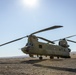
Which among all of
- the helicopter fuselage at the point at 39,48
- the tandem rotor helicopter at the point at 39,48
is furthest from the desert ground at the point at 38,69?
the helicopter fuselage at the point at 39,48

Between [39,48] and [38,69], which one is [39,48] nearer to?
[39,48]

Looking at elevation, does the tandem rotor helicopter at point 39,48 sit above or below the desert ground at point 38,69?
above

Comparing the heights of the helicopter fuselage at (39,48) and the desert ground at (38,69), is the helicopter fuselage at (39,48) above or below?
above

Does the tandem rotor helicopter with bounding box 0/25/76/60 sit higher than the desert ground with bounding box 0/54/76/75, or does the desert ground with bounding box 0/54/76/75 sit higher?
the tandem rotor helicopter with bounding box 0/25/76/60

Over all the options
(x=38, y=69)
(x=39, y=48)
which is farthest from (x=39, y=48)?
(x=38, y=69)

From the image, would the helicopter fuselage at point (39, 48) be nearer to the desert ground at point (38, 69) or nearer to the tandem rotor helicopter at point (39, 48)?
the tandem rotor helicopter at point (39, 48)

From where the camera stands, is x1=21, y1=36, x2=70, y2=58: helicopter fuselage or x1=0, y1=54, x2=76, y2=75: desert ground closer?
x1=0, y1=54, x2=76, y2=75: desert ground

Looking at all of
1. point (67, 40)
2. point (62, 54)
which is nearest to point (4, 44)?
point (62, 54)

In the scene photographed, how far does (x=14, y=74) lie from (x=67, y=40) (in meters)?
30.2

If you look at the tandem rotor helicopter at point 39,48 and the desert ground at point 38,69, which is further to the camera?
the tandem rotor helicopter at point 39,48

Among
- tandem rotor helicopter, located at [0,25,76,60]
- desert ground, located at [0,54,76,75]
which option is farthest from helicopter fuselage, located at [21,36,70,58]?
desert ground, located at [0,54,76,75]

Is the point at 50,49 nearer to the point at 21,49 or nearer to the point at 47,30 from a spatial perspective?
the point at 21,49

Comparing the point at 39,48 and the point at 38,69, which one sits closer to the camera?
the point at 38,69

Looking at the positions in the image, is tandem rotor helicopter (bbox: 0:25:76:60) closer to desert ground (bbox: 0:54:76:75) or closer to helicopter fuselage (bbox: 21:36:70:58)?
helicopter fuselage (bbox: 21:36:70:58)
